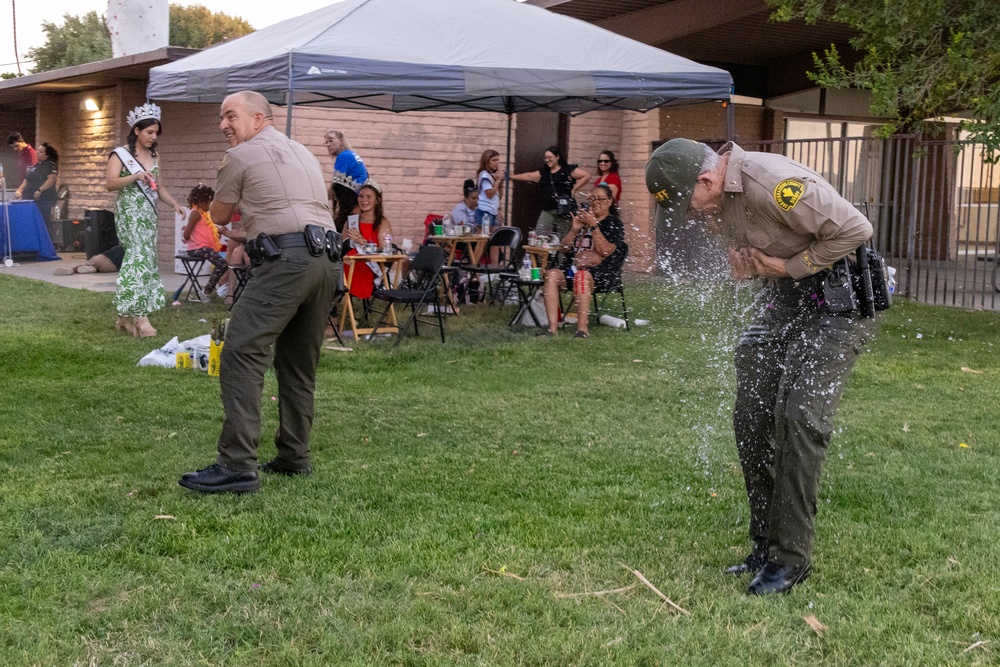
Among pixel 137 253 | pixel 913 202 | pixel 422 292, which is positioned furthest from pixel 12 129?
pixel 913 202

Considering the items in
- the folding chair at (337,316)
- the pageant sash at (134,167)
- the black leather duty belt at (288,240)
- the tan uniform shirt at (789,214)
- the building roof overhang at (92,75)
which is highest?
the building roof overhang at (92,75)

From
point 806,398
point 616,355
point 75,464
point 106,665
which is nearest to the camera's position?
point 106,665

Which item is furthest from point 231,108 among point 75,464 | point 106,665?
point 106,665

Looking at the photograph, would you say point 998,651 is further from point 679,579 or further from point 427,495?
point 427,495

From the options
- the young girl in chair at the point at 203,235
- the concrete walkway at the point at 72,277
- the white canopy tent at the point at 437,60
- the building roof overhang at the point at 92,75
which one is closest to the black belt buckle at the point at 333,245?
the white canopy tent at the point at 437,60

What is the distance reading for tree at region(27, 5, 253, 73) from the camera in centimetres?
5069

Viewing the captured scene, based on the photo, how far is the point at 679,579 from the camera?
4.01m

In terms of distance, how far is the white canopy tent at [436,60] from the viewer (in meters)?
8.58

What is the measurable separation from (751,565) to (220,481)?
2.38m

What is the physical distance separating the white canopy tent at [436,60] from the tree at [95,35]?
43.2 m

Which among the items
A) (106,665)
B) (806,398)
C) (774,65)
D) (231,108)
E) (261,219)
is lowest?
(106,665)

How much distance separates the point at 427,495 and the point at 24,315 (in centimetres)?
748

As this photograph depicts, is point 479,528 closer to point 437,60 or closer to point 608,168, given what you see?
point 437,60

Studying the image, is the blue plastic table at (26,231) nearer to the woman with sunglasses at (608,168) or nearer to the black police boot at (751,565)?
the woman with sunglasses at (608,168)
